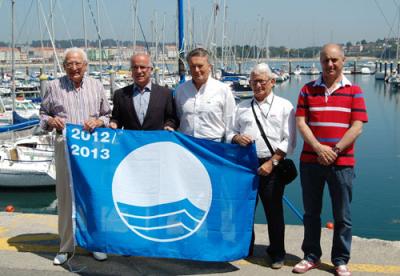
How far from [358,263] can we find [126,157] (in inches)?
91.2

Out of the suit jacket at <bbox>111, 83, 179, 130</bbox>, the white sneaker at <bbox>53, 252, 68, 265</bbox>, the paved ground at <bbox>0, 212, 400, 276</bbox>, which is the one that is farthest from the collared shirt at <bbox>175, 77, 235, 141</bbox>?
the white sneaker at <bbox>53, 252, 68, 265</bbox>

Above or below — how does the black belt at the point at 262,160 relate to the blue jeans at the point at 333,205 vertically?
above

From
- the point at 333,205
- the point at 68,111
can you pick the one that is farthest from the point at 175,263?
the point at 68,111

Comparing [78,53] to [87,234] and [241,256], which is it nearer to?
[87,234]

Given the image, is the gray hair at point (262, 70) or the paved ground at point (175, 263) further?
the paved ground at point (175, 263)

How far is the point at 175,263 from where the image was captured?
14.2ft

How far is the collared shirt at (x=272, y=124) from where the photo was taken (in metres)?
3.94

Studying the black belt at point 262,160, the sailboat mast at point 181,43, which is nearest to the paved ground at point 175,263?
the black belt at point 262,160

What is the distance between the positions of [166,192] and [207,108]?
0.83m

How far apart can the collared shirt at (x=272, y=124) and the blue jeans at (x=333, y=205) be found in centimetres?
26

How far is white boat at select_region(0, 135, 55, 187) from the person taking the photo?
1531 centimetres

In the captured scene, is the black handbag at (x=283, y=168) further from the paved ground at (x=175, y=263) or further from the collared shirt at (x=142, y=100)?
the collared shirt at (x=142, y=100)

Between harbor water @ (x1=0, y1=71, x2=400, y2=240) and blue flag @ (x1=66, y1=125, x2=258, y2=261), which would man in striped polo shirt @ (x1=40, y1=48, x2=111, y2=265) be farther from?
harbor water @ (x1=0, y1=71, x2=400, y2=240)

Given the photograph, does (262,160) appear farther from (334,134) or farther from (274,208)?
(334,134)
